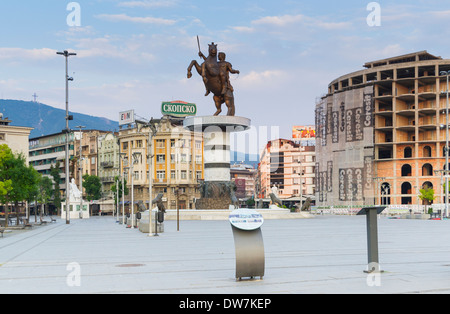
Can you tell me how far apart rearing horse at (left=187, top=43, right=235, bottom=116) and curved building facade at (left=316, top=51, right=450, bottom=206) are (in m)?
44.6

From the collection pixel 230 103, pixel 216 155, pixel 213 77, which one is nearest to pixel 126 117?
pixel 230 103

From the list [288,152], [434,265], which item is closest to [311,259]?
[434,265]

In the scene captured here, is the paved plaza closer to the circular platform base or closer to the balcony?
the circular platform base

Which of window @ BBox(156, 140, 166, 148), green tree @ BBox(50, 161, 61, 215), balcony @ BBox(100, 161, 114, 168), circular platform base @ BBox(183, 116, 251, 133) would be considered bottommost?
green tree @ BBox(50, 161, 61, 215)

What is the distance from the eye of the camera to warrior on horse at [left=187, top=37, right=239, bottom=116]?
5506 centimetres

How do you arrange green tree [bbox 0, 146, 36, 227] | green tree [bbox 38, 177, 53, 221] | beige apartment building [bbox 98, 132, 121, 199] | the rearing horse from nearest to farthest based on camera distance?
green tree [bbox 0, 146, 36, 227], the rearing horse, green tree [bbox 38, 177, 53, 221], beige apartment building [bbox 98, 132, 121, 199]

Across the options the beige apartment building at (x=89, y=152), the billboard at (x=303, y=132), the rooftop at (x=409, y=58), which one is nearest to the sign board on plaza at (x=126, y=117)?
the beige apartment building at (x=89, y=152)

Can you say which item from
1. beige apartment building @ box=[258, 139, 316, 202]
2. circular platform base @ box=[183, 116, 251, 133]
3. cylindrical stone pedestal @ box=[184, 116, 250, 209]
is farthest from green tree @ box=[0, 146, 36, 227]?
beige apartment building @ box=[258, 139, 316, 202]

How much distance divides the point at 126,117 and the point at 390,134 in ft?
177

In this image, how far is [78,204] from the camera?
78562 millimetres

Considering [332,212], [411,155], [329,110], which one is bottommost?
[332,212]

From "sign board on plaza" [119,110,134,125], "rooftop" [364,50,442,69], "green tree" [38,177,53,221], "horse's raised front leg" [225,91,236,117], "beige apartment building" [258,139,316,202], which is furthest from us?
"beige apartment building" [258,139,316,202]
